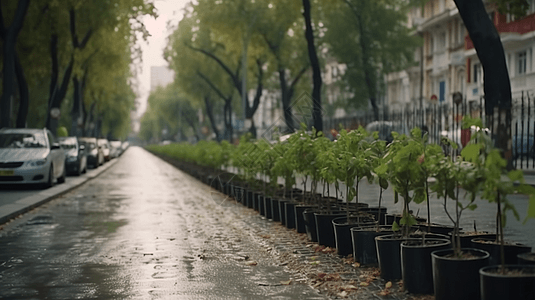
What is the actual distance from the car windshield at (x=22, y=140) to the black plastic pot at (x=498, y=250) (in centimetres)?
1702

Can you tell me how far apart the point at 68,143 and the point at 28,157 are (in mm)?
11054

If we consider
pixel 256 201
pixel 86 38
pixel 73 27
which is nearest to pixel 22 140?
pixel 256 201

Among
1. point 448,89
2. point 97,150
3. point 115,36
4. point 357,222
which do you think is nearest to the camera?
point 357,222

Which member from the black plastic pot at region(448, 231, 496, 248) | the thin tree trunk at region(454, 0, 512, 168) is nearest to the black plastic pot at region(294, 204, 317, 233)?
the black plastic pot at region(448, 231, 496, 248)

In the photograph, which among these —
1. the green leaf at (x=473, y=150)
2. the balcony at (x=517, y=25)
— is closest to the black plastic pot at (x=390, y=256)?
the green leaf at (x=473, y=150)

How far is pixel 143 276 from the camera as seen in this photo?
7.38m

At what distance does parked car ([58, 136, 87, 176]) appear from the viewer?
2958 cm

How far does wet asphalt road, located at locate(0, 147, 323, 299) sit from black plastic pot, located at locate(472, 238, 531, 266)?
150cm

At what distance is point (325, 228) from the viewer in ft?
30.2

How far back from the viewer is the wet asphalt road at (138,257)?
668cm

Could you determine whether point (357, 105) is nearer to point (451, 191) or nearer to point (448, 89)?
point (448, 89)

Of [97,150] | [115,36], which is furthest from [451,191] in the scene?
[97,150]

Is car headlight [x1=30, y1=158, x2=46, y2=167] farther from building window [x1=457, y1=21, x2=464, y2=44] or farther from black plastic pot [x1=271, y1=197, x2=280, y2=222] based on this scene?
building window [x1=457, y1=21, x2=464, y2=44]

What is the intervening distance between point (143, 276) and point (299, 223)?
3.90 m
